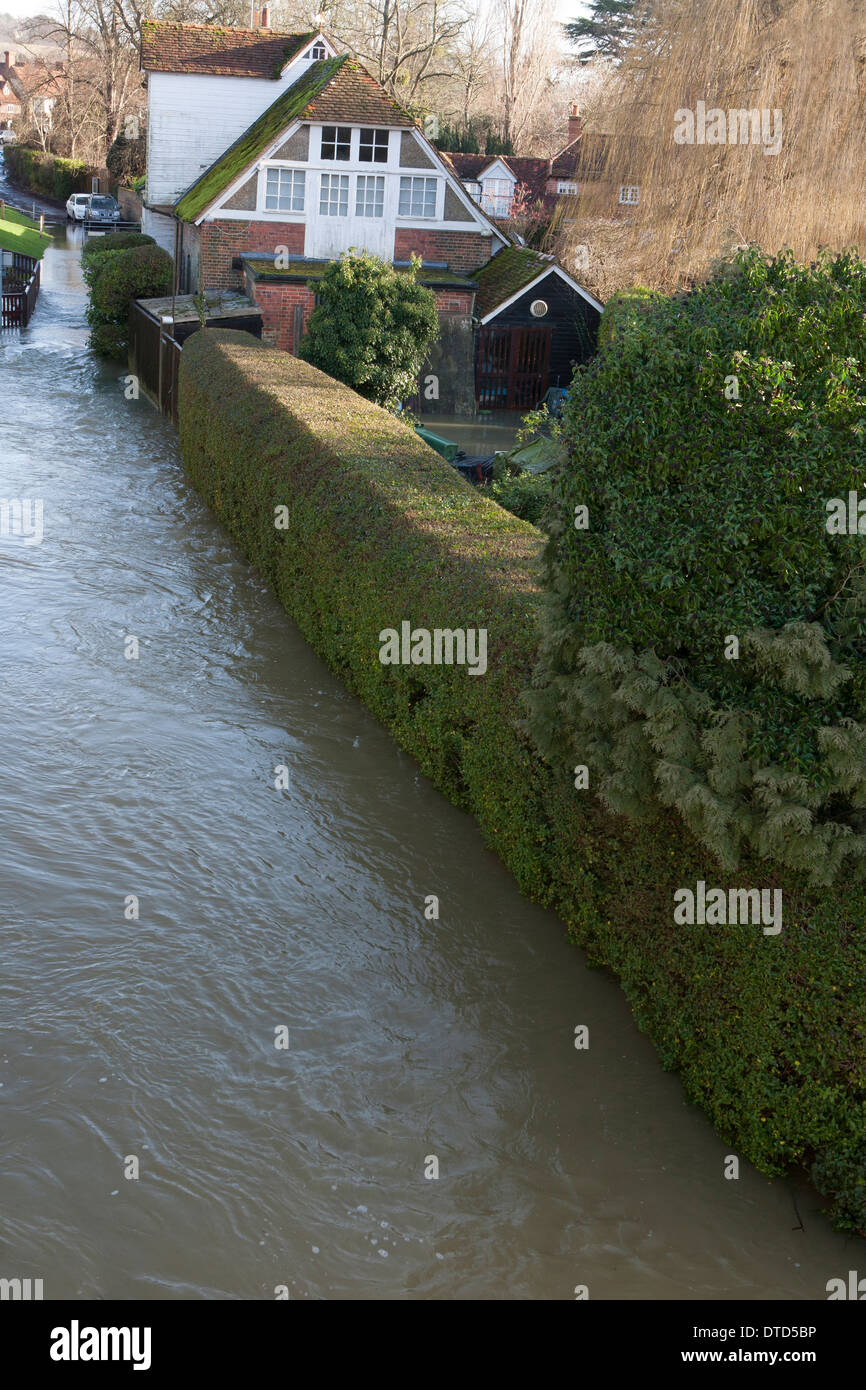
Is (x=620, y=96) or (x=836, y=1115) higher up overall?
(x=620, y=96)

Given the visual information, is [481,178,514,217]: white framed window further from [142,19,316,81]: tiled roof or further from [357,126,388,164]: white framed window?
[357,126,388,164]: white framed window

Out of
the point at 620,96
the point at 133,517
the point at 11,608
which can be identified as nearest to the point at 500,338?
the point at 620,96

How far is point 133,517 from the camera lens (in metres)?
16.9

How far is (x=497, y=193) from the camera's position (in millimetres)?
51469

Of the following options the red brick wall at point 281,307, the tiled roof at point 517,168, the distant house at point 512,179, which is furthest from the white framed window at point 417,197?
A: the tiled roof at point 517,168

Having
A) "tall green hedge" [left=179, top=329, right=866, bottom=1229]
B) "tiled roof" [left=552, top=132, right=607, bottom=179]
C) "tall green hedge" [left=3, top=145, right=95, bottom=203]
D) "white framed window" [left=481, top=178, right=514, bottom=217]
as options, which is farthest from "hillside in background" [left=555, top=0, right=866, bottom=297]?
"tall green hedge" [left=3, top=145, right=95, bottom=203]

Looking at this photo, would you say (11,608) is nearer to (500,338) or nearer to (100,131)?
(500,338)

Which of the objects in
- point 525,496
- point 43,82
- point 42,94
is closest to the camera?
point 525,496

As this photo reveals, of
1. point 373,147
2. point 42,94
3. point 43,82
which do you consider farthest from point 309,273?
point 42,94

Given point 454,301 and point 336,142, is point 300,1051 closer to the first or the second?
point 454,301

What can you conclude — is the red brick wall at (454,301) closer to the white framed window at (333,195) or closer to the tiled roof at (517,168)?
the white framed window at (333,195)

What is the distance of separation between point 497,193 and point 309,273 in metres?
28.3

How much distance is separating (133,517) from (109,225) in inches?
1841
